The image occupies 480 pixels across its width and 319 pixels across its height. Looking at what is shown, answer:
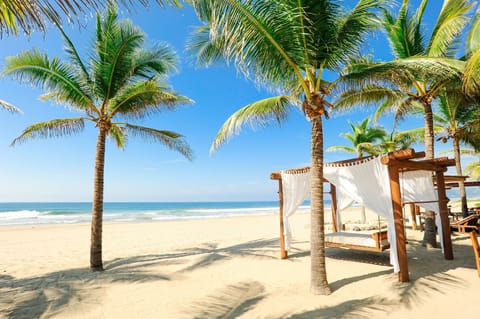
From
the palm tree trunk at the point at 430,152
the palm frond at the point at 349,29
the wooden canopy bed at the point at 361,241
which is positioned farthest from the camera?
the palm tree trunk at the point at 430,152

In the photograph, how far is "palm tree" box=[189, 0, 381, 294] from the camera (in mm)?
3754

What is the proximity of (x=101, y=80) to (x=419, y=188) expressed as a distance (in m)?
8.58

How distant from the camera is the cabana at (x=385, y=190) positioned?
4734 mm

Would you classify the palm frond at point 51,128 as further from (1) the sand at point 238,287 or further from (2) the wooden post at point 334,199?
(2) the wooden post at point 334,199

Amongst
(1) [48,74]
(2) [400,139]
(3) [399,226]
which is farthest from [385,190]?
(2) [400,139]

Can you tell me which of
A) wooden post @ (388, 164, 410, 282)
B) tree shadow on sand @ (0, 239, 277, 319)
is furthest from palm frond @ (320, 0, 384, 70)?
tree shadow on sand @ (0, 239, 277, 319)

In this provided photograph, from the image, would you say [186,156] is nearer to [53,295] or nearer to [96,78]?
[96,78]

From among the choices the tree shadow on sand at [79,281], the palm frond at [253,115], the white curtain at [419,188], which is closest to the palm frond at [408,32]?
the white curtain at [419,188]

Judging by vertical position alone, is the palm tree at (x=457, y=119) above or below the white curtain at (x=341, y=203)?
above

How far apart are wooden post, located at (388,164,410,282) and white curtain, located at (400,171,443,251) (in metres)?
2.43

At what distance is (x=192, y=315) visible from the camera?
3697mm

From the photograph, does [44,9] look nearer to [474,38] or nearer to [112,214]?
[474,38]

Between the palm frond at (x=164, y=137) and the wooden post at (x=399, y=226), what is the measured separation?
5239mm

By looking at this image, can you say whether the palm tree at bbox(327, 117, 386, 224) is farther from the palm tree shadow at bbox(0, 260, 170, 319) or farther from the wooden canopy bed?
the palm tree shadow at bbox(0, 260, 170, 319)
